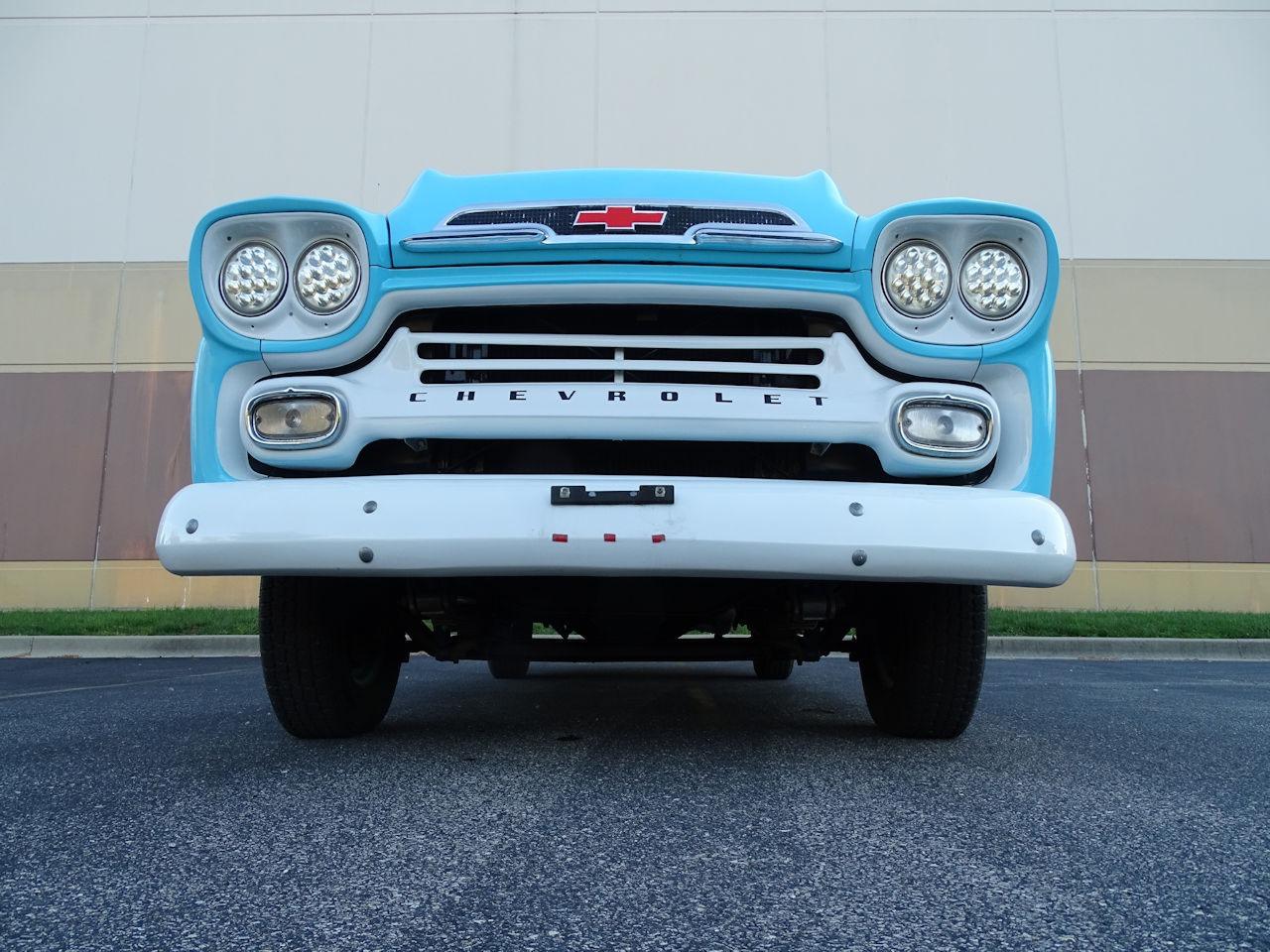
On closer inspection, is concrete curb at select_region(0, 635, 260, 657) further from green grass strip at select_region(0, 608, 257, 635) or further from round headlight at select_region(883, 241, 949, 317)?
round headlight at select_region(883, 241, 949, 317)

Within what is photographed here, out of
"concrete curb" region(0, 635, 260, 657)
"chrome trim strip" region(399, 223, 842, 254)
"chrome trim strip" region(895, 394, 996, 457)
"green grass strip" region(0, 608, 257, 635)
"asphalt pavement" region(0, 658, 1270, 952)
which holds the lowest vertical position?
"asphalt pavement" region(0, 658, 1270, 952)

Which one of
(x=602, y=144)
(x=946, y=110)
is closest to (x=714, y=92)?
(x=602, y=144)

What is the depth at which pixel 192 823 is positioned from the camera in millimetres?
1773

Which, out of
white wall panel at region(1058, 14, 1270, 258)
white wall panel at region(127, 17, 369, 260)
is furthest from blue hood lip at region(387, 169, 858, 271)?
white wall panel at region(1058, 14, 1270, 258)

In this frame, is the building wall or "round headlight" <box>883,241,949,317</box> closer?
"round headlight" <box>883,241,949,317</box>

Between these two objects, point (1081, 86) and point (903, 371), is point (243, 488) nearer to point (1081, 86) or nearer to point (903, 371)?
point (903, 371)

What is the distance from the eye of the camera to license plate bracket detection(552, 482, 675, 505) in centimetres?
198

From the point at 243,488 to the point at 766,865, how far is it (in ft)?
4.43

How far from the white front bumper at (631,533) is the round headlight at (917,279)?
0.46 metres

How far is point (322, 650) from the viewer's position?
246 cm

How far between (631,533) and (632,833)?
59 cm

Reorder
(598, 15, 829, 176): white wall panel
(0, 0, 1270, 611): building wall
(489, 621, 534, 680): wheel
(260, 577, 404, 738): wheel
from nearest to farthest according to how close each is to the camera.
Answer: (260, 577, 404, 738): wheel → (489, 621, 534, 680): wheel → (0, 0, 1270, 611): building wall → (598, 15, 829, 176): white wall panel

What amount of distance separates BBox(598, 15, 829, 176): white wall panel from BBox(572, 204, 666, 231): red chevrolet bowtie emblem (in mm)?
8538

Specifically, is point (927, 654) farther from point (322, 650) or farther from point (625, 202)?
point (322, 650)
